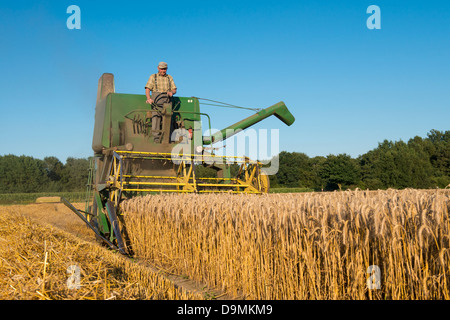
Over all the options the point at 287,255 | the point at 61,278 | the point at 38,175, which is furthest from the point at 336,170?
the point at 38,175

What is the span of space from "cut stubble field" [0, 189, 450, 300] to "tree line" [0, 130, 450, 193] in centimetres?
2736

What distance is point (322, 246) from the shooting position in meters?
3.21

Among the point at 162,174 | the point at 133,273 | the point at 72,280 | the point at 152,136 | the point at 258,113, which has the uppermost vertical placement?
the point at 258,113

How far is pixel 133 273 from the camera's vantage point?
173 inches

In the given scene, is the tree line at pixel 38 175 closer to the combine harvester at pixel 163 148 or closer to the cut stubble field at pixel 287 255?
the combine harvester at pixel 163 148

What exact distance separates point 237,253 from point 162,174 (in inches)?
181

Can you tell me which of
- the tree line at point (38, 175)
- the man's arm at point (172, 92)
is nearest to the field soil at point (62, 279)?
the man's arm at point (172, 92)

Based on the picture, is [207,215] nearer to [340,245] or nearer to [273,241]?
[273,241]

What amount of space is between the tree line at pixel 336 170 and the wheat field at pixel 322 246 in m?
27.3

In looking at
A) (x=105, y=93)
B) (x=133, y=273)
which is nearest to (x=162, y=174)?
(x=105, y=93)

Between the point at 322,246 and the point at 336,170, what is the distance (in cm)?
4508

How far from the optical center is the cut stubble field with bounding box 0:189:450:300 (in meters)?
2.77

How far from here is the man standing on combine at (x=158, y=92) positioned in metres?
8.31

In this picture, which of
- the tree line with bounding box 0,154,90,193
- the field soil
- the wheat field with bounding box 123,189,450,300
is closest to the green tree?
the tree line with bounding box 0,154,90,193
